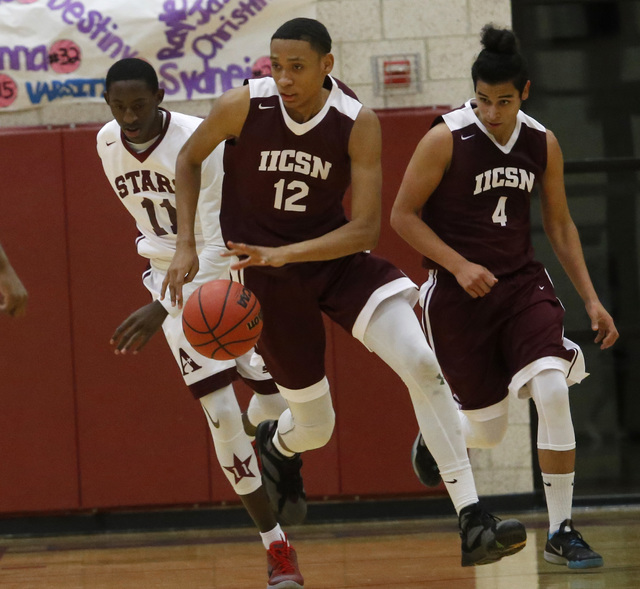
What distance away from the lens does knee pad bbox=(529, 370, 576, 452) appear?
421cm

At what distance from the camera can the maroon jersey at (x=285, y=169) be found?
416cm

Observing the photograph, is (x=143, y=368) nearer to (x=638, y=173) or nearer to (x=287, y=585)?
(x=287, y=585)

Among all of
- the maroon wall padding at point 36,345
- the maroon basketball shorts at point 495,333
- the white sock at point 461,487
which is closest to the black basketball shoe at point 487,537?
the white sock at point 461,487

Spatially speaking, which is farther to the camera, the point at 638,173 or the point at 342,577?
the point at 638,173

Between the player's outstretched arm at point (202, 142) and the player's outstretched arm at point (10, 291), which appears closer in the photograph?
the player's outstretched arm at point (10, 291)

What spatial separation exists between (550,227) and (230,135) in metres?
1.45

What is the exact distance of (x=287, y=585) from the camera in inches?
172

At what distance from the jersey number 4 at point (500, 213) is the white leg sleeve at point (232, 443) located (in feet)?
4.53

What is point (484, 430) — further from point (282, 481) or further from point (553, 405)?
point (282, 481)

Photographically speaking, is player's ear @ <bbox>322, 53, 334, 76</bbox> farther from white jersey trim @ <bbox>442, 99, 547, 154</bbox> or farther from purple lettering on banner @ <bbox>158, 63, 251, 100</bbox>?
purple lettering on banner @ <bbox>158, 63, 251, 100</bbox>

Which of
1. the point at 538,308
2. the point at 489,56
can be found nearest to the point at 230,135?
the point at 489,56

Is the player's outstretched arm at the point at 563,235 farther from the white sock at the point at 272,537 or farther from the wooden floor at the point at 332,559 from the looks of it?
the white sock at the point at 272,537

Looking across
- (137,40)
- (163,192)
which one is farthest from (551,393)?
(137,40)

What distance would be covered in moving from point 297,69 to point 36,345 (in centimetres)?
309
